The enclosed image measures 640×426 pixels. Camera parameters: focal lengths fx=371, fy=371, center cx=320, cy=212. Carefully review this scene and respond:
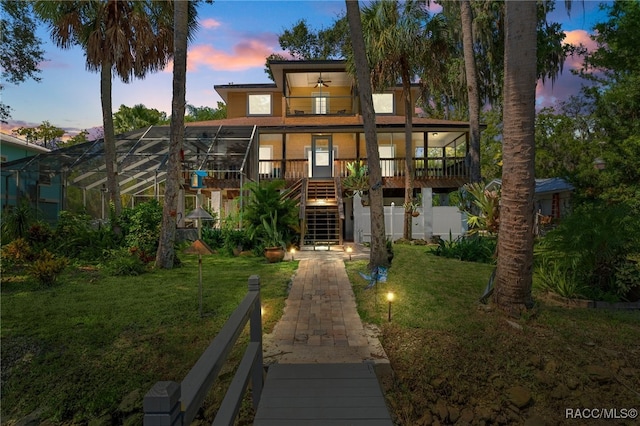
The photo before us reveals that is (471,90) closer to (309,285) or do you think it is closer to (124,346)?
(309,285)

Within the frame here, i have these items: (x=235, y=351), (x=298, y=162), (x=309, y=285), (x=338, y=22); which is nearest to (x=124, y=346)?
(x=235, y=351)

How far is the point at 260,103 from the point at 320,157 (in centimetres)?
594

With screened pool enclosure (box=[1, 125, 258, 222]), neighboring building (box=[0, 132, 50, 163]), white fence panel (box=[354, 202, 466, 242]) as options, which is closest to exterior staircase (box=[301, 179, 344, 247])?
white fence panel (box=[354, 202, 466, 242])

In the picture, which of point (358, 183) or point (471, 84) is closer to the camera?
point (471, 84)

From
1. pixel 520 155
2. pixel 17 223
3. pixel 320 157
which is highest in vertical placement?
pixel 320 157

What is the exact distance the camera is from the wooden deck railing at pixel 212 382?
1422 mm

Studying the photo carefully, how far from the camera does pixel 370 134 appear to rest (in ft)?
32.0

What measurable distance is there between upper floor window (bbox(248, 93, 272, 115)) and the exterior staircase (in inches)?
356

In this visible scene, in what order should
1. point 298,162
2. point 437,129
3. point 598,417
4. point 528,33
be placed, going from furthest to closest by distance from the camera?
point 298,162
point 437,129
point 528,33
point 598,417

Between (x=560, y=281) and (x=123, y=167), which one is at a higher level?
(x=123, y=167)

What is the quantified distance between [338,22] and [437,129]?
1765 cm

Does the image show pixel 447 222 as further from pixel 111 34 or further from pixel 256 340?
pixel 111 34

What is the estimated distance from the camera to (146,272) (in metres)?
9.87

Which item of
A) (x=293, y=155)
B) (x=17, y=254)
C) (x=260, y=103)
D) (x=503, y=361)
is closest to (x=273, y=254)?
(x=17, y=254)
